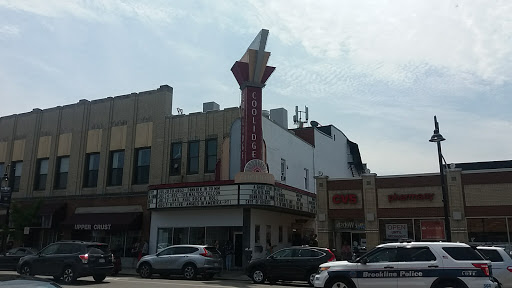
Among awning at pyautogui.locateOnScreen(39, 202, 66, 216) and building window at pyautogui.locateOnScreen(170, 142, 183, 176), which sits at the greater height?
building window at pyautogui.locateOnScreen(170, 142, 183, 176)

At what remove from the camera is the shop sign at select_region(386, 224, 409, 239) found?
23.4 m

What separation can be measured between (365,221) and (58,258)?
15.3 metres

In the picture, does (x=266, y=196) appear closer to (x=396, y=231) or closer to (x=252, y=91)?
(x=252, y=91)

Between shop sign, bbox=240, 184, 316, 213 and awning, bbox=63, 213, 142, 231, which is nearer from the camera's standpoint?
shop sign, bbox=240, 184, 316, 213

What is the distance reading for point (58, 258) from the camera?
698 inches

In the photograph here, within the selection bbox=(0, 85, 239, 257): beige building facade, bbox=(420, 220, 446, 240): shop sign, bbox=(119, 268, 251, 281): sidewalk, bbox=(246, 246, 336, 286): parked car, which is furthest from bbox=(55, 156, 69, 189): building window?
bbox=(420, 220, 446, 240): shop sign

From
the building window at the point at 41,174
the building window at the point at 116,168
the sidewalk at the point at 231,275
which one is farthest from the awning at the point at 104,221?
the building window at the point at 41,174

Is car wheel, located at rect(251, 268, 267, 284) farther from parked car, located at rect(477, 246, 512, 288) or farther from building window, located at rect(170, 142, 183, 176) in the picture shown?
building window, located at rect(170, 142, 183, 176)

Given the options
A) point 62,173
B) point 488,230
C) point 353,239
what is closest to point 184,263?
Answer: point 353,239

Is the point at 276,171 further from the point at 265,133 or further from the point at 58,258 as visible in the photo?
Result: the point at 58,258

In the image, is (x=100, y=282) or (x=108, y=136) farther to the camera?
(x=108, y=136)

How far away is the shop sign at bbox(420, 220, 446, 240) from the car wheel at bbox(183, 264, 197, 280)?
11.9 meters

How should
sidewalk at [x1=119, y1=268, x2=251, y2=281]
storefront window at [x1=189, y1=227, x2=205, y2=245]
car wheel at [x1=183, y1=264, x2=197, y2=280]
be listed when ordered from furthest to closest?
storefront window at [x1=189, y1=227, x2=205, y2=245]
sidewalk at [x1=119, y1=268, x2=251, y2=281]
car wheel at [x1=183, y1=264, x2=197, y2=280]

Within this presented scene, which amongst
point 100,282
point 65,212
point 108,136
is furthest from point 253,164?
point 65,212
